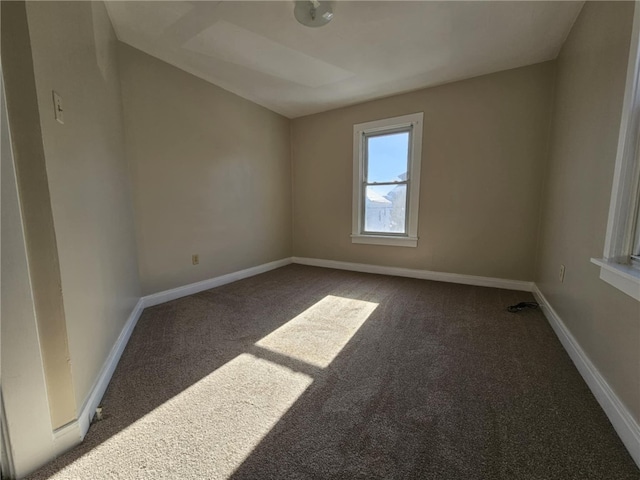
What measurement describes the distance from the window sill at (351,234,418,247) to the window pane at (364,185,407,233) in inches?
4.4

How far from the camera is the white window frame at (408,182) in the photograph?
3.10 m

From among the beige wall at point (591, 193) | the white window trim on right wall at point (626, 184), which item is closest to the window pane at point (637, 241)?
the white window trim on right wall at point (626, 184)

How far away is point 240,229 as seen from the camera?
10.7 feet

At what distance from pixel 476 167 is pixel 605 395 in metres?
2.30

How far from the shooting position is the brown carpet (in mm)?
903

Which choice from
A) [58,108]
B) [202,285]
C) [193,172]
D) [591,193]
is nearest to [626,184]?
[591,193]

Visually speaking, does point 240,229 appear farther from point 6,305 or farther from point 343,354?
point 6,305

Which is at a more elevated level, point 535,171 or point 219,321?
point 535,171

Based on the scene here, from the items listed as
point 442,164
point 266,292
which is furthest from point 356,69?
point 266,292

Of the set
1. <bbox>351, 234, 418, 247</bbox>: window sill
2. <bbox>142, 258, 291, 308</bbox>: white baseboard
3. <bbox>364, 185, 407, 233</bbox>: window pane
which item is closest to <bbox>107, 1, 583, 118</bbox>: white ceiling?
<bbox>364, 185, 407, 233</bbox>: window pane

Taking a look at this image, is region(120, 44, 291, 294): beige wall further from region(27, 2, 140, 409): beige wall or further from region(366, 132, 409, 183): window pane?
region(366, 132, 409, 183): window pane

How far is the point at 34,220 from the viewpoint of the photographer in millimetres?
846

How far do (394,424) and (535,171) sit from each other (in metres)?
2.83

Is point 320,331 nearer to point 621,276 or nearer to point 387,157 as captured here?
point 621,276
